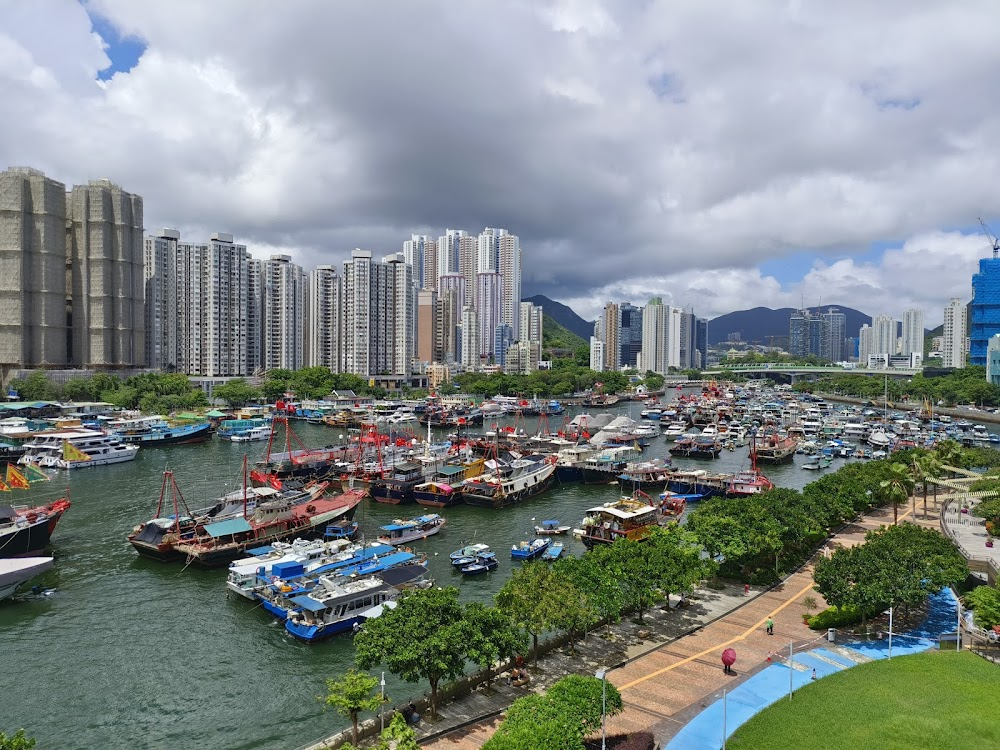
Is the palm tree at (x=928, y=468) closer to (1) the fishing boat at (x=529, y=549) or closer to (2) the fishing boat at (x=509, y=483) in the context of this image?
(1) the fishing boat at (x=529, y=549)

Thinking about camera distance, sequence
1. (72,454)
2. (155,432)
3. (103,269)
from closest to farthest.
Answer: (72,454)
(155,432)
(103,269)

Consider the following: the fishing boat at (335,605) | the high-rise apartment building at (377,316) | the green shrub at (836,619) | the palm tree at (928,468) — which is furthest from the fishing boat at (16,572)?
the high-rise apartment building at (377,316)

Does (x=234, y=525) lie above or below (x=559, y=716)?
below

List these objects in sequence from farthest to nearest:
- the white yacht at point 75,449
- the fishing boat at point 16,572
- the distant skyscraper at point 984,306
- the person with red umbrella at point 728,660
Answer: the distant skyscraper at point 984,306
the white yacht at point 75,449
the fishing boat at point 16,572
the person with red umbrella at point 728,660

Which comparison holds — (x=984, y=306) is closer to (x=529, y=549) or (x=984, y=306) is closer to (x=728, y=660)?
(x=529, y=549)

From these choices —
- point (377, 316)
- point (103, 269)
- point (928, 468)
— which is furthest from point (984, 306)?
point (103, 269)

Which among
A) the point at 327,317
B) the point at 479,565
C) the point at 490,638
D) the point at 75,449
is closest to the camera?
the point at 490,638

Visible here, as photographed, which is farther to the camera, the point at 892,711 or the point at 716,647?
the point at 716,647

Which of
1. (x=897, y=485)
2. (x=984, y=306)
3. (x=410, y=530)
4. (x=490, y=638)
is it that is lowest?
(x=410, y=530)
